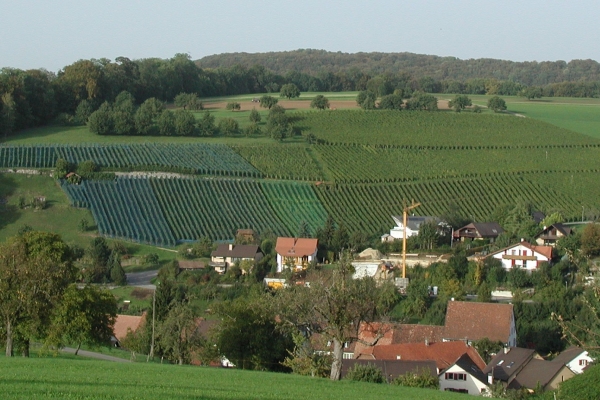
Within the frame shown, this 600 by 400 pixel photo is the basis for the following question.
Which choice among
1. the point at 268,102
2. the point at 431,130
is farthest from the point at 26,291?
the point at 268,102

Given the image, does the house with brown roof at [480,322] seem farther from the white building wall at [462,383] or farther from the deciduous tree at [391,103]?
the deciduous tree at [391,103]

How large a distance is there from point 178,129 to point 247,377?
177 ft

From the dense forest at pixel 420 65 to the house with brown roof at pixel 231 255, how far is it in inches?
4746

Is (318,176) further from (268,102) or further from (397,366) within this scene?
(397,366)


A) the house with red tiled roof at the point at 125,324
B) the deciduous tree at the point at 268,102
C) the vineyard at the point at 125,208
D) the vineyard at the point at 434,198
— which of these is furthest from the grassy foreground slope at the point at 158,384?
the deciduous tree at the point at 268,102

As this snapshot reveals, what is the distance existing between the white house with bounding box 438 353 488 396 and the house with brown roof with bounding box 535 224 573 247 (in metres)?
22.2

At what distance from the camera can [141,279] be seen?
45.5 metres

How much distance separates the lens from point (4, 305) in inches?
966

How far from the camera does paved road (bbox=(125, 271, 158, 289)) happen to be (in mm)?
44281

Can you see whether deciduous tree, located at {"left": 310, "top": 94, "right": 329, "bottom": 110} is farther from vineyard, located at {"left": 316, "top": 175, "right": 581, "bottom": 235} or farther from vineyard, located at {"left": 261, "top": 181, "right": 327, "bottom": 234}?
vineyard, located at {"left": 261, "top": 181, "right": 327, "bottom": 234}

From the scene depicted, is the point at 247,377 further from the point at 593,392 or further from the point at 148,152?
the point at 148,152

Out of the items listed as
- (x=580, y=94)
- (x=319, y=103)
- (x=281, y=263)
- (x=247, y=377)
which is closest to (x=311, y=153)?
(x=319, y=103)

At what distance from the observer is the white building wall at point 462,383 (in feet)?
95.5

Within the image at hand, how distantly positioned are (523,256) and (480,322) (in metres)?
10.6
